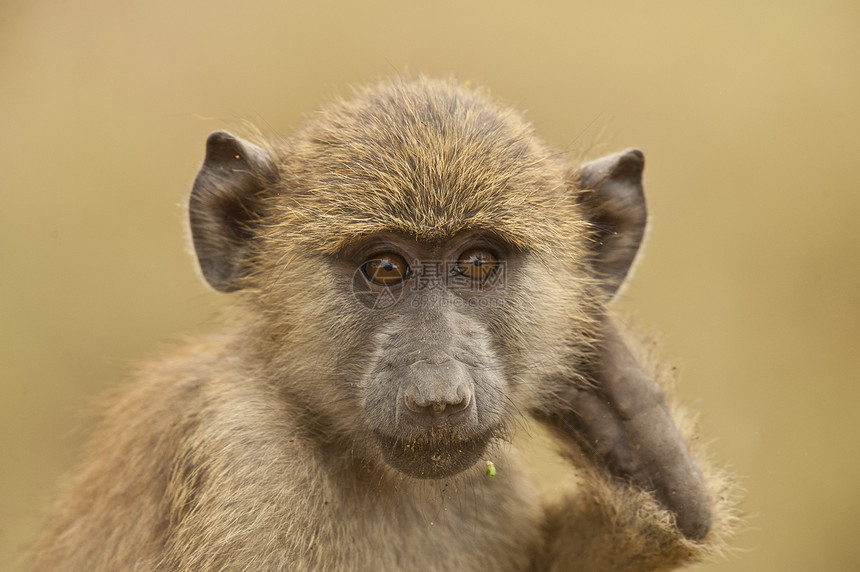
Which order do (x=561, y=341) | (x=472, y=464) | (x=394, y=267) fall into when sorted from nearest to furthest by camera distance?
(x=472, y=464), (x=394, y=267), (x=561, y=341)

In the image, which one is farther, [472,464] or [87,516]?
[87,516]

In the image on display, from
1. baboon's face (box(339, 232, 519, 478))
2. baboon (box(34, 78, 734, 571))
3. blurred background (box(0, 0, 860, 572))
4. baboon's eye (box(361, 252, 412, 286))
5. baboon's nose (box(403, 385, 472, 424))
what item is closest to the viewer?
baboon's nose (box(403, 385, 472, 424))

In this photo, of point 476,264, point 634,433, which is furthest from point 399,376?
point 634,433

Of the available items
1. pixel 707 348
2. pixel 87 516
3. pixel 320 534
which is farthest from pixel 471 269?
pixel 707 348

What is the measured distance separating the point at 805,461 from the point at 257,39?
664 cm

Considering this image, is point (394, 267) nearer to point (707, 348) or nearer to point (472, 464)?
point (472, 464)

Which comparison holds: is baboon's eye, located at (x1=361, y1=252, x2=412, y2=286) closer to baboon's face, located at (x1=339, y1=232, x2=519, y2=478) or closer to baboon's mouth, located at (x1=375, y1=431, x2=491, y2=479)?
baboon's face, located at (x1=339, y1=232, x2=519, y2=478)

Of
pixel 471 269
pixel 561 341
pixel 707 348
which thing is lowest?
pixel 707 348

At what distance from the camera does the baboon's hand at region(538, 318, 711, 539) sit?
455cm

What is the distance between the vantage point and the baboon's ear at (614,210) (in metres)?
4.88

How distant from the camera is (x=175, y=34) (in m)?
9.05

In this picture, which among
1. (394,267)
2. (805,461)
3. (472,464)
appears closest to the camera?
(472,464)

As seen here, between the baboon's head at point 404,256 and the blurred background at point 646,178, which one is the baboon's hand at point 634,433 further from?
the blurred background at point 646,178

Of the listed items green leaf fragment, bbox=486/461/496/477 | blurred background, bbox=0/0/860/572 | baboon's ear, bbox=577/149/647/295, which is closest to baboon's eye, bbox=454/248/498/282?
baboon's ear, bbox=577/149/647/295
